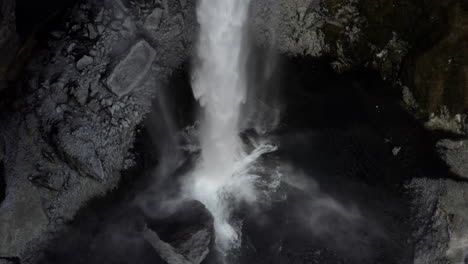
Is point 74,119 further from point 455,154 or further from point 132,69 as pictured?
point 455,154

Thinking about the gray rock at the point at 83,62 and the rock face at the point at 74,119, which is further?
the gray rock at the point at 83,62

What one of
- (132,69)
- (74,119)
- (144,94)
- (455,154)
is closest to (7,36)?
(74,119)

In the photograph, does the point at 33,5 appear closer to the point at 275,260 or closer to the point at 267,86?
the point at 267,86

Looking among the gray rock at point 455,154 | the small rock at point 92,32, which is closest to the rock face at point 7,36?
the small rock at point 92,32

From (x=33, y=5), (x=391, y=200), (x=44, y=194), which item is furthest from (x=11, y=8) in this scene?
(x=391, y=200)

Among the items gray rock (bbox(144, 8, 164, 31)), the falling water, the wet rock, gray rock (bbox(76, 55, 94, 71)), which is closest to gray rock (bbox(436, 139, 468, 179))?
the falling water

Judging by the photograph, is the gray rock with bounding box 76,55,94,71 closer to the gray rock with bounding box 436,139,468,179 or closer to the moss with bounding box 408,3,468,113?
the moss with bounding box 408,3,468,113

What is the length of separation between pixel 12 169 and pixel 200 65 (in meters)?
6.15

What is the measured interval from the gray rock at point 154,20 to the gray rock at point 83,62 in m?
2.06

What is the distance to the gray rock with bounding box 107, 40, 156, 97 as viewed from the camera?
474 inches

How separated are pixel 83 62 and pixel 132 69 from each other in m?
1.37

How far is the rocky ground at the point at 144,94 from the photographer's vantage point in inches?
418

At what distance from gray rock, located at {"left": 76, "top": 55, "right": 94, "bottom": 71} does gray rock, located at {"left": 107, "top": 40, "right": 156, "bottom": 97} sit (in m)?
0.73

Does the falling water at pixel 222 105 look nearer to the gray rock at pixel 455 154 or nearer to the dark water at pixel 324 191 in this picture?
the dark water at pixel 324 191
